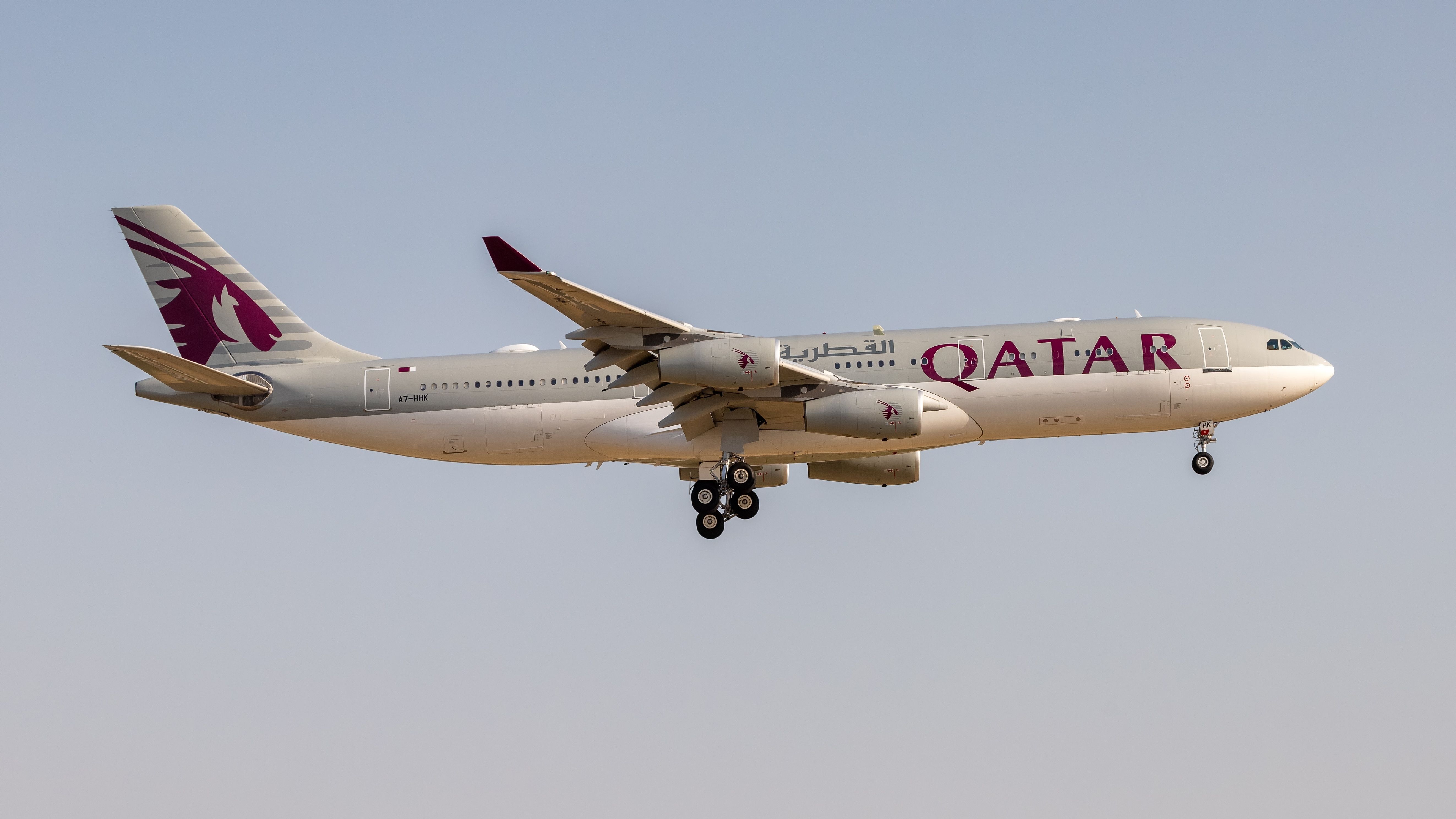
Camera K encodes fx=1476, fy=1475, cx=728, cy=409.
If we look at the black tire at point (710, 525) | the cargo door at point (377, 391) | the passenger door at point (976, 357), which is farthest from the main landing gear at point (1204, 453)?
the cargo door at point (377, 391)

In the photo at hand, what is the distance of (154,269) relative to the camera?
1721 inches

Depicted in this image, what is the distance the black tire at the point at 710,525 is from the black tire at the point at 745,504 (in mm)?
471

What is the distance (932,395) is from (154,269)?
2323 cm

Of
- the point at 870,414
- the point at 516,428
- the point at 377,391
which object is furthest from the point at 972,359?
the point at 377,391

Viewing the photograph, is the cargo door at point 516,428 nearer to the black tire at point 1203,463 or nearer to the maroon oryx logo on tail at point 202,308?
the maroon oryx logo on tail at point 202,308

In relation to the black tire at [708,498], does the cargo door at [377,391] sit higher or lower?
higher

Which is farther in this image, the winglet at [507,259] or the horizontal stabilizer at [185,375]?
the horizontal stabilizer at [185,375]

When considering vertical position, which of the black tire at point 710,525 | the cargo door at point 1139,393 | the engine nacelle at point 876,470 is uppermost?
the cargo door at point 1139,393

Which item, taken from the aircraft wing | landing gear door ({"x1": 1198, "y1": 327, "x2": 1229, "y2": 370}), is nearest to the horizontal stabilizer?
the aircraft wing

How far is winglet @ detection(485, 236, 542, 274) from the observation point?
31297mm

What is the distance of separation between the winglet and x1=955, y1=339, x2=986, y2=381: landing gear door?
1259cm

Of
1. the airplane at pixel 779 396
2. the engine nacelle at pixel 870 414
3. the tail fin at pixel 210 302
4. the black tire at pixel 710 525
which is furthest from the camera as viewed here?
Result: the tail fin at pixel 210 302

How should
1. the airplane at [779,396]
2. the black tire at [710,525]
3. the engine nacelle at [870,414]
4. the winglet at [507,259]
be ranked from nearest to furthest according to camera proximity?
the winglet at [507,259], the engine nacelle at [870,414], the airplane at [779,396], the black tire at [710,525]

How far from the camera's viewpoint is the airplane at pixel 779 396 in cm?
3825
